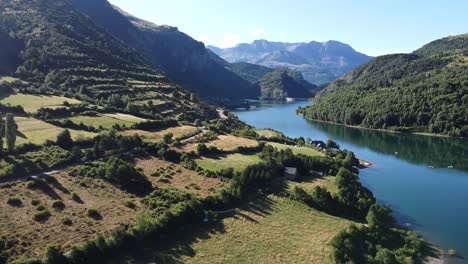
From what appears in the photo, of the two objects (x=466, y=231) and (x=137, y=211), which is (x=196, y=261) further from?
(x=466, y=231)

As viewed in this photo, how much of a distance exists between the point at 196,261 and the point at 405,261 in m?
27.6

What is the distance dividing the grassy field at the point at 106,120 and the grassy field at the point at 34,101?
386 inches

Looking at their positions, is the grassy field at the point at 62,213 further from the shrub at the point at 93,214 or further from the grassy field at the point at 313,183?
the grassy field at the point at 313,183

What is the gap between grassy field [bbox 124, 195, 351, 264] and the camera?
53.6 meters

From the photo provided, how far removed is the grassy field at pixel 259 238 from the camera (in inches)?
2110

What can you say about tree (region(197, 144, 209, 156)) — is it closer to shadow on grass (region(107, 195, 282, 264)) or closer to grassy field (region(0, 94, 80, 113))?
shadow on grass (region(107, 195, 282, 264))

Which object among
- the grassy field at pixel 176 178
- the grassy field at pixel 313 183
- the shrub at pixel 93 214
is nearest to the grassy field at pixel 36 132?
the grassy field at pixel 176 178

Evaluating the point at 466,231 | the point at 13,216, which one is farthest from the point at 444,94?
the point at 13,216

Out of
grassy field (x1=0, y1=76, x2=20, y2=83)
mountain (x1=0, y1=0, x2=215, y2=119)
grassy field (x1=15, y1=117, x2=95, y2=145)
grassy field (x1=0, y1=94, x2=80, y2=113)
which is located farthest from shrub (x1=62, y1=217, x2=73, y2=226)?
grassy field (x1=0, y1=76, x2=20, y2=83)

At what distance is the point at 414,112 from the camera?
7549 inches

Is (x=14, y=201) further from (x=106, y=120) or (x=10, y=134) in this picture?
(x=106, y=120)

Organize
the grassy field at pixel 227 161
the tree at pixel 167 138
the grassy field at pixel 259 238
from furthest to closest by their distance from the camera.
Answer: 1. the tree at pixel 167 138
2. the grassy field at pixel 227 161
3. the grassy field at pixel 259 238

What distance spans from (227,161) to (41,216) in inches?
1574

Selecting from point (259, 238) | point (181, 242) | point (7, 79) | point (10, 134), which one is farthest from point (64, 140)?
point (7, 79)
